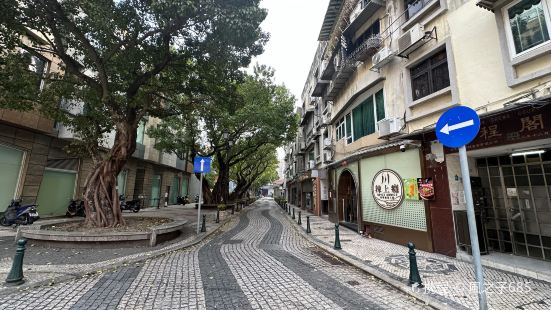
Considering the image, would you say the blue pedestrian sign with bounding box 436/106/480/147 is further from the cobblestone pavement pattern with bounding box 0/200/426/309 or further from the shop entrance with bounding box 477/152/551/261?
the shop entrance with bounding box 477/152/551/261

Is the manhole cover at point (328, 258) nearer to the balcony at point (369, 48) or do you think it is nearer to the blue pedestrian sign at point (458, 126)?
the blue pedestrian sign at point (458, 126)

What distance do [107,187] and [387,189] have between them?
1054 cm

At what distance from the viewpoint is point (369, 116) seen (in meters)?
11.3

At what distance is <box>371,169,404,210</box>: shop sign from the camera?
9043 millimetres

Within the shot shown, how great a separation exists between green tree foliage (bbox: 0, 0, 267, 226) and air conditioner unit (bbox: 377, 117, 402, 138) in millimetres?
5649

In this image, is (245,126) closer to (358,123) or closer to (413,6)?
(358,123)

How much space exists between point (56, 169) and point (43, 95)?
647 cm

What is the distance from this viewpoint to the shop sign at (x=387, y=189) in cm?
904

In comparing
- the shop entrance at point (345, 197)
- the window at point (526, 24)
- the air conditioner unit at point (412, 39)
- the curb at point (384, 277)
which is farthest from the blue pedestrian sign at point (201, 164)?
the window at point (526, 24)

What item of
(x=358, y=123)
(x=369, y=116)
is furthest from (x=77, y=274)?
(x=358, y=123)

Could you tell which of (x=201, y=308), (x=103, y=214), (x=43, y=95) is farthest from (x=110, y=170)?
(x=201, y=308)

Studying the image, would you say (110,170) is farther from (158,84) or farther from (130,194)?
(130,194)

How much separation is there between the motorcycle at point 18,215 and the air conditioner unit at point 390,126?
15.3m

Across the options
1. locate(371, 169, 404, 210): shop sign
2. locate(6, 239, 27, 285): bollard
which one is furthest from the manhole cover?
locate(6, 239, 27, 285): bollard
